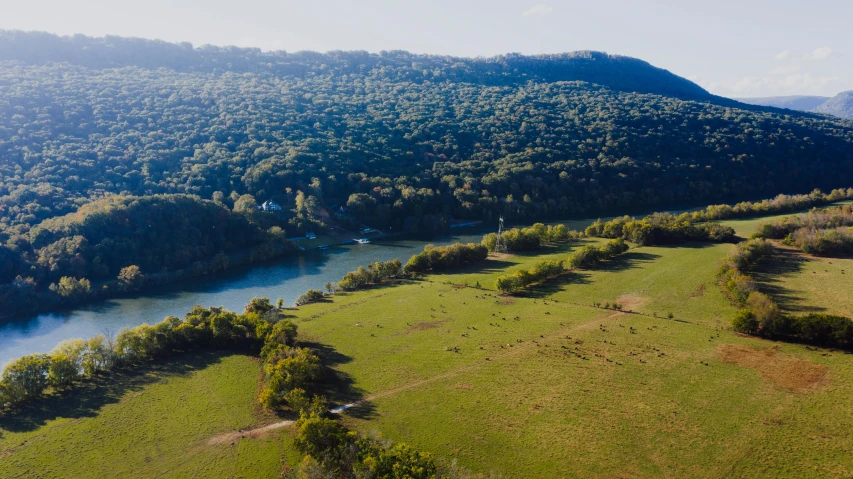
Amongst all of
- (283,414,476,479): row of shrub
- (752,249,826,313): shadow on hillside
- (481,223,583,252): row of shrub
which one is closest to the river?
(481,223,583,252): row of shrub

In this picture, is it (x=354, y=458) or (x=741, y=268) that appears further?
(x=741, y=268)

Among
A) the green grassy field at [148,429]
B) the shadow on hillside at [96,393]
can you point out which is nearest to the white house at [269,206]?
the shadow on hillside at [96,393]

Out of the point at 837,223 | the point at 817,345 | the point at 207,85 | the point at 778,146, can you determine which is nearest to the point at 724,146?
the point at 778,146

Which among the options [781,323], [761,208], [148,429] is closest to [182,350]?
[148,429]

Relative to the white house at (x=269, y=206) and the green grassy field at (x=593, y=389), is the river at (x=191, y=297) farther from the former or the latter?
the green grassy field at (x=593, y=389)

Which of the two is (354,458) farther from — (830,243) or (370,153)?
(370,153)

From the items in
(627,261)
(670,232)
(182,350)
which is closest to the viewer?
(182,350)
